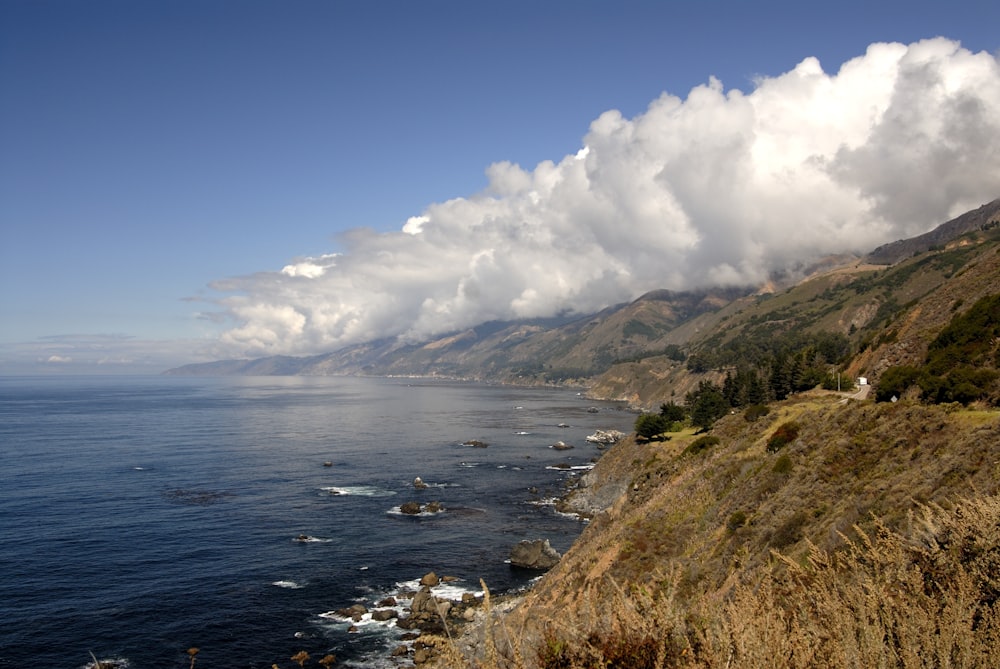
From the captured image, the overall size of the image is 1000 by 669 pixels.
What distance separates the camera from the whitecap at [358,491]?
94.5 metres

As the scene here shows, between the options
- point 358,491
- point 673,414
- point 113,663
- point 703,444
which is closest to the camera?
point 113,663

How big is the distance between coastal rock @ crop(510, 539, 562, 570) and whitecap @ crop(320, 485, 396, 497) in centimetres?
3623

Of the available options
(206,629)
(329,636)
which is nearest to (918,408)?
(329,636)

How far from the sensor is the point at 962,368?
119ft

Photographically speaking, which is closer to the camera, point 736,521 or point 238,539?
Result: point 736,521

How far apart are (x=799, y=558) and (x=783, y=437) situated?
79.7 feet

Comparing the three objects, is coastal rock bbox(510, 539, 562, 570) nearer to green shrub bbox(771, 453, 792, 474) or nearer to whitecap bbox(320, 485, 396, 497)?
green shrub bbox(771, 453, 792, 474)

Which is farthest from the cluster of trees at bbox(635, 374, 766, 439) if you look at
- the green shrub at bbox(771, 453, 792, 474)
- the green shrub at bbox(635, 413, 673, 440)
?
the green shrub at bbox(771, 453, 792, 474)

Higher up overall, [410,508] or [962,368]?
[962,368]

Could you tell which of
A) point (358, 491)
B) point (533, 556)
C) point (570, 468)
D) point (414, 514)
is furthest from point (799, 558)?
point (570, 468)

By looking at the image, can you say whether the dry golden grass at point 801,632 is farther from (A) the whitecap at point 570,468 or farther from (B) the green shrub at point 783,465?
(A) the whitecap at point 570,468

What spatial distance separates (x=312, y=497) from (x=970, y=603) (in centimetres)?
9282

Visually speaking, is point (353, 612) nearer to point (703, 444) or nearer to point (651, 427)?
point (703, 444)

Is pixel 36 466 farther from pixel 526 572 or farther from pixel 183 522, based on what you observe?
pixel 526 572
